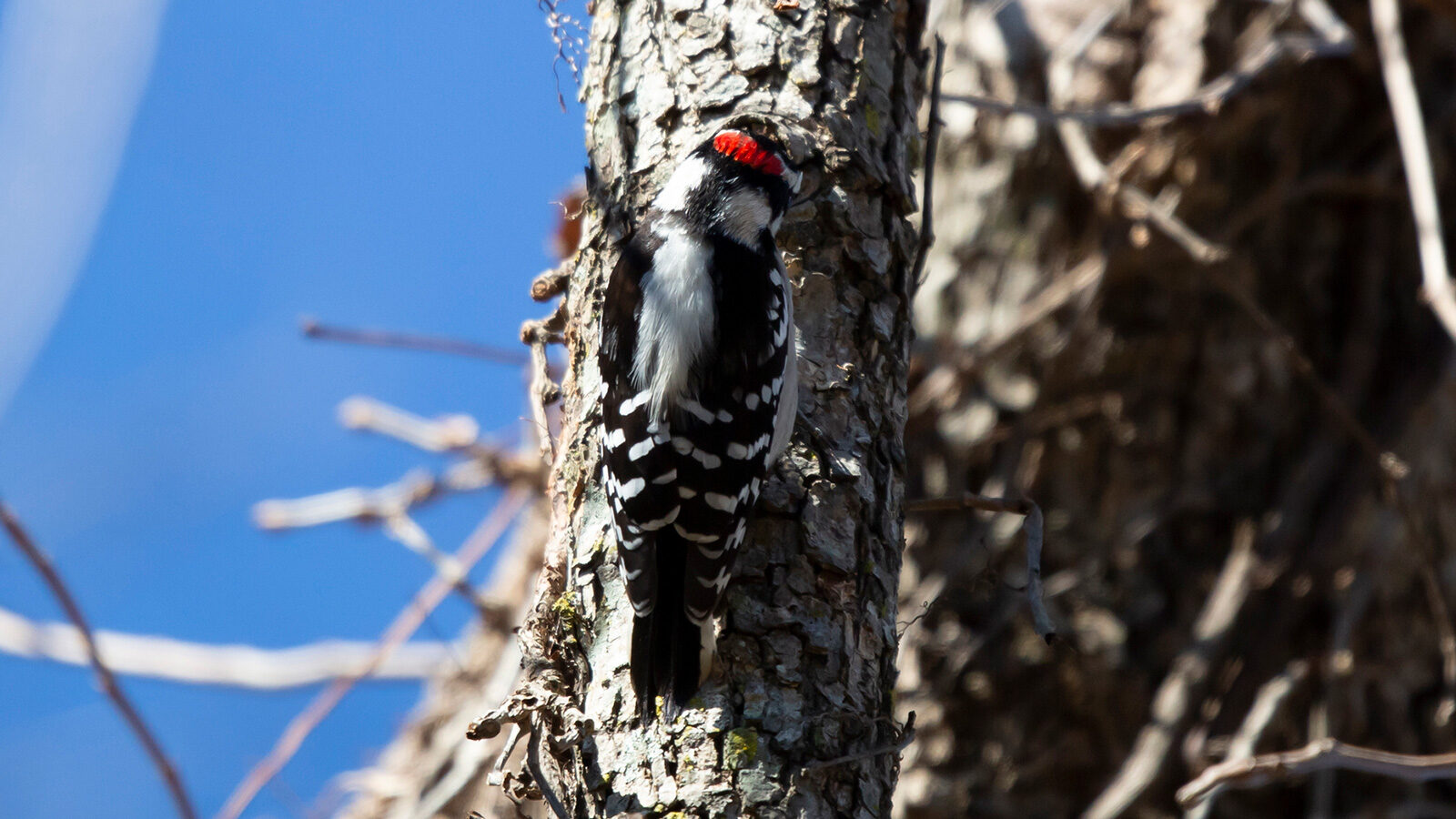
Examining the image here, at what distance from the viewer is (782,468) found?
2.46 meters

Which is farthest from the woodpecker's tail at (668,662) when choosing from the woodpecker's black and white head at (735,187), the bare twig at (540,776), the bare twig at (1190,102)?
the bare twig at (1190,102)

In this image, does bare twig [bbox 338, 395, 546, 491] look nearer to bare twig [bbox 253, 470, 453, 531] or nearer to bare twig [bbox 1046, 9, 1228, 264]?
bare twig [bbox 253, 470, 453, 531]

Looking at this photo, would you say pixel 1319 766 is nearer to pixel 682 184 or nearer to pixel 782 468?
pixel 782 468

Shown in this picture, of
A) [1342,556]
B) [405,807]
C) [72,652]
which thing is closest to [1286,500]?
[1342,556]

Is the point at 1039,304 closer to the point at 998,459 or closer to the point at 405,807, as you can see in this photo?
the point at 998,459

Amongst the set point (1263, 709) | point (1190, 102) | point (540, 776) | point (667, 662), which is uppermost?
point (1190, 102)

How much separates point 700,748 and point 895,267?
3.79ft

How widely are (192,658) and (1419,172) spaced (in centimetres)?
436

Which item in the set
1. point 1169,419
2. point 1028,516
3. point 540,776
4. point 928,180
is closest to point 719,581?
point 540,776

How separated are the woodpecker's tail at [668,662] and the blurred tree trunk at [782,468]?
1.4 inches

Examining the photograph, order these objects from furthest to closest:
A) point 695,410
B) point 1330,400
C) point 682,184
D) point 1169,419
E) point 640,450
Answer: point 1169,419 → point 1330,400 → point 682,184 → point 695,410 → point 640,450

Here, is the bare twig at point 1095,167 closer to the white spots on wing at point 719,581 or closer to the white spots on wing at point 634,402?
the white spots on wing at point 634,402

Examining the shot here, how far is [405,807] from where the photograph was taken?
4.38 m

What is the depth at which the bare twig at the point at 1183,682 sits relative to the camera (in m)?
4.12
